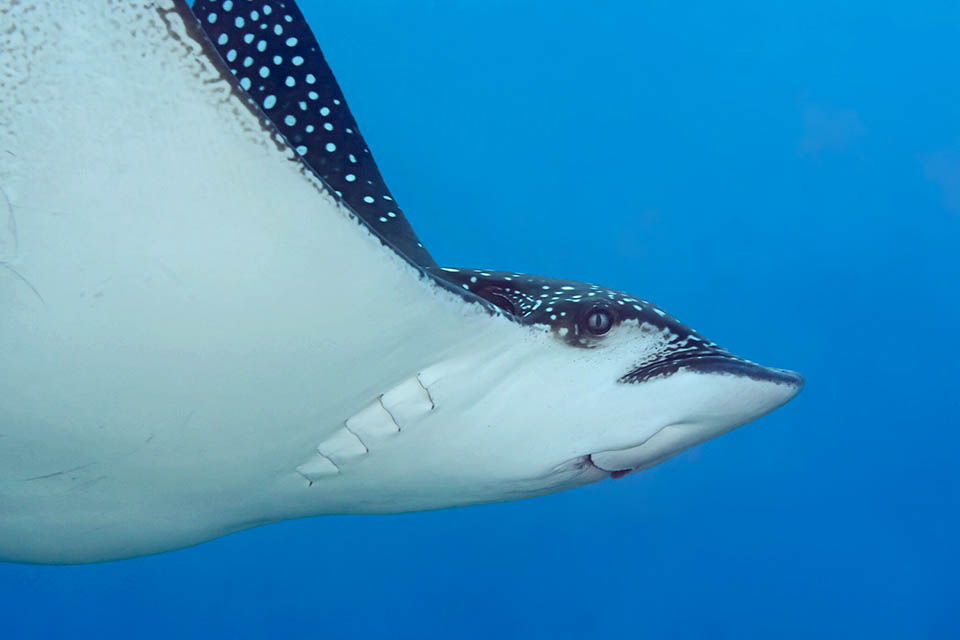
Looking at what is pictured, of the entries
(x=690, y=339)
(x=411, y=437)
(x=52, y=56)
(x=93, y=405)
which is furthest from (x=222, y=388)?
(x=690, y=339)

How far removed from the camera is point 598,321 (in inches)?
37.2

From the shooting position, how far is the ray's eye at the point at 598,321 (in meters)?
0.94

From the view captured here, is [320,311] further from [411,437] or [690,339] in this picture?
[690,339]

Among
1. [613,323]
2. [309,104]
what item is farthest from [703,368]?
[309,104]

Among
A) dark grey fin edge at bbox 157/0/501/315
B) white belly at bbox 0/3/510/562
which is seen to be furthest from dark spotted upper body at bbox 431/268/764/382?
dark grey fin edge at bbox 157/0/501/315

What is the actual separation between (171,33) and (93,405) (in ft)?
1.77

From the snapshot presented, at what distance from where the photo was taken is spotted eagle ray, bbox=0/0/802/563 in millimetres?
645

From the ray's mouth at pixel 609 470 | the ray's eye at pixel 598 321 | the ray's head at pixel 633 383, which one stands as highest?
the ray's eye at pixel 598 321

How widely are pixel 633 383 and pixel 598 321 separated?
102 mm

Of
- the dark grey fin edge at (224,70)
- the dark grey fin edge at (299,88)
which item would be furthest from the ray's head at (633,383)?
the dark grey fin edge at (299,88)

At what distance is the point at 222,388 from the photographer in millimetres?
905

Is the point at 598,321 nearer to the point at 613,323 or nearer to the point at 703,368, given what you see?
the point at 613,323

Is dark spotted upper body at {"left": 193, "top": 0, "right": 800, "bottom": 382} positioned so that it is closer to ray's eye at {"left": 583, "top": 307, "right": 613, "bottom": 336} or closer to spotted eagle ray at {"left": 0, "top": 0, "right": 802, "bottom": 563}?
spotted eagle ray at {"left": 0, "top": 0, "right": 802, "bottom": 563}

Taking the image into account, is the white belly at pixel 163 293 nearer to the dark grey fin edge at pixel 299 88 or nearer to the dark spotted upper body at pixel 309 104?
the dark spotted upper body at pixel 309 104
